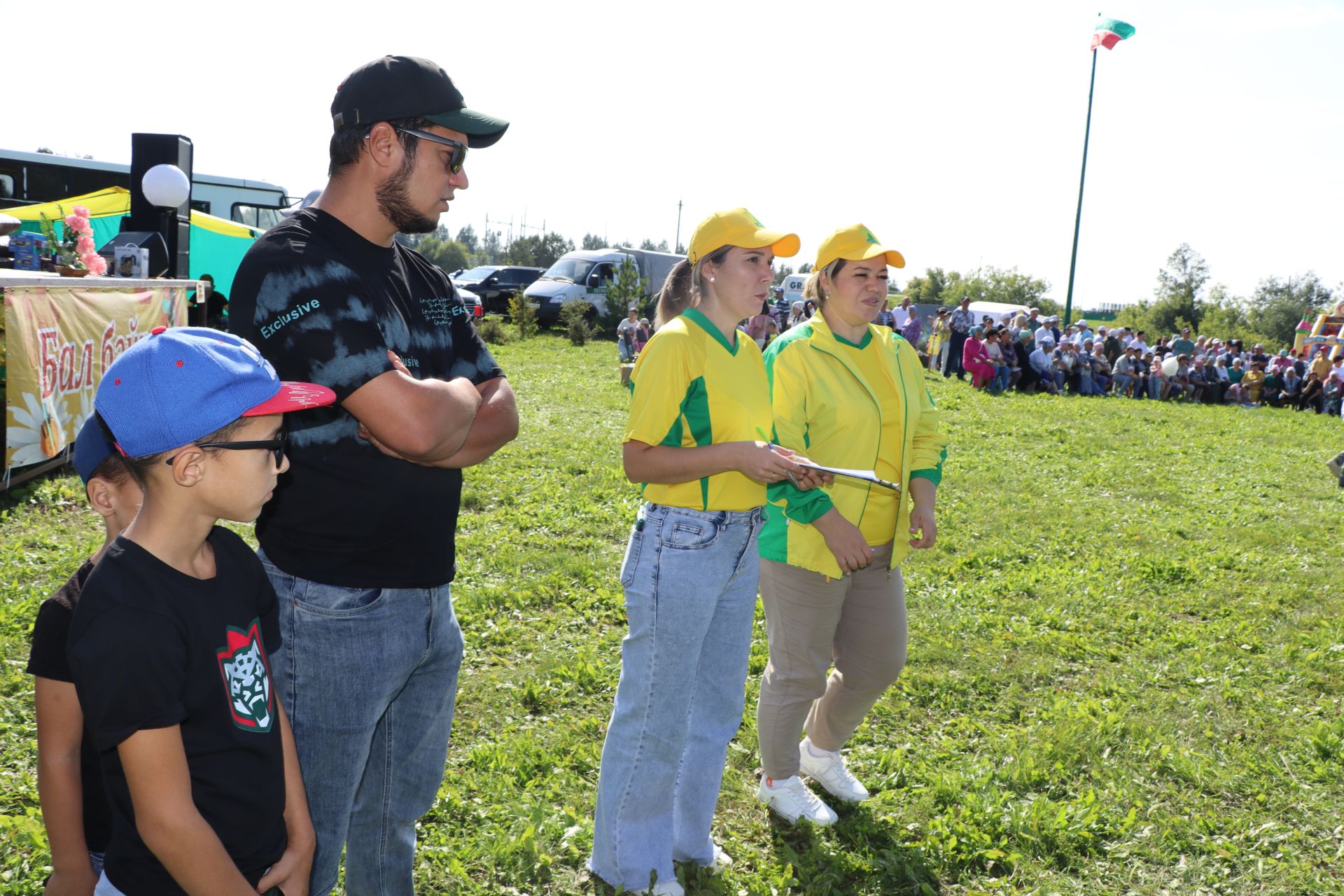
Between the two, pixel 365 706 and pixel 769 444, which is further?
pixel 769 444

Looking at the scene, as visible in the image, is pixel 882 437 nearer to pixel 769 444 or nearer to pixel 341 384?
pixel 769 444

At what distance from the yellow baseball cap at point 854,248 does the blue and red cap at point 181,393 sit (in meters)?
2.29

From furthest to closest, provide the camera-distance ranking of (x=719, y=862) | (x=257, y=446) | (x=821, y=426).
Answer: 1. (x=821, y=426)
2. (x=719, y=862)
3. (x=257, y=446)

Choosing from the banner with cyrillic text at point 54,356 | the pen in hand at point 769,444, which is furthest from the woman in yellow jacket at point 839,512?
the banner with cyrillic text at point 54,356

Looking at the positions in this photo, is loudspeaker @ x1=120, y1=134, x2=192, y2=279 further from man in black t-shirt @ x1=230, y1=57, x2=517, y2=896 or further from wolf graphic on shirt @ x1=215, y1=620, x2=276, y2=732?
wolf graphic on shirt @ x1=215, y1=620, x2=276, y2=732

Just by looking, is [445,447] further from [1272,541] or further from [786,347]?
[1272,541]

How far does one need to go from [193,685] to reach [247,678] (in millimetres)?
153

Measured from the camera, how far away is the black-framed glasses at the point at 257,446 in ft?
5.28

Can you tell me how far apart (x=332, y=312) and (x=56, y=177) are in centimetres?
2055

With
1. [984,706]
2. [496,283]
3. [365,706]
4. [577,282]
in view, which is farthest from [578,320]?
[365,706]

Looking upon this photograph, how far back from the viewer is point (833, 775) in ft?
12.3

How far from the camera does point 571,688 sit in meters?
4.54

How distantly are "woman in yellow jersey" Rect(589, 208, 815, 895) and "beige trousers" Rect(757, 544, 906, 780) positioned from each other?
1.40 ft

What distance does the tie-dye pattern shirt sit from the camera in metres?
1.77
